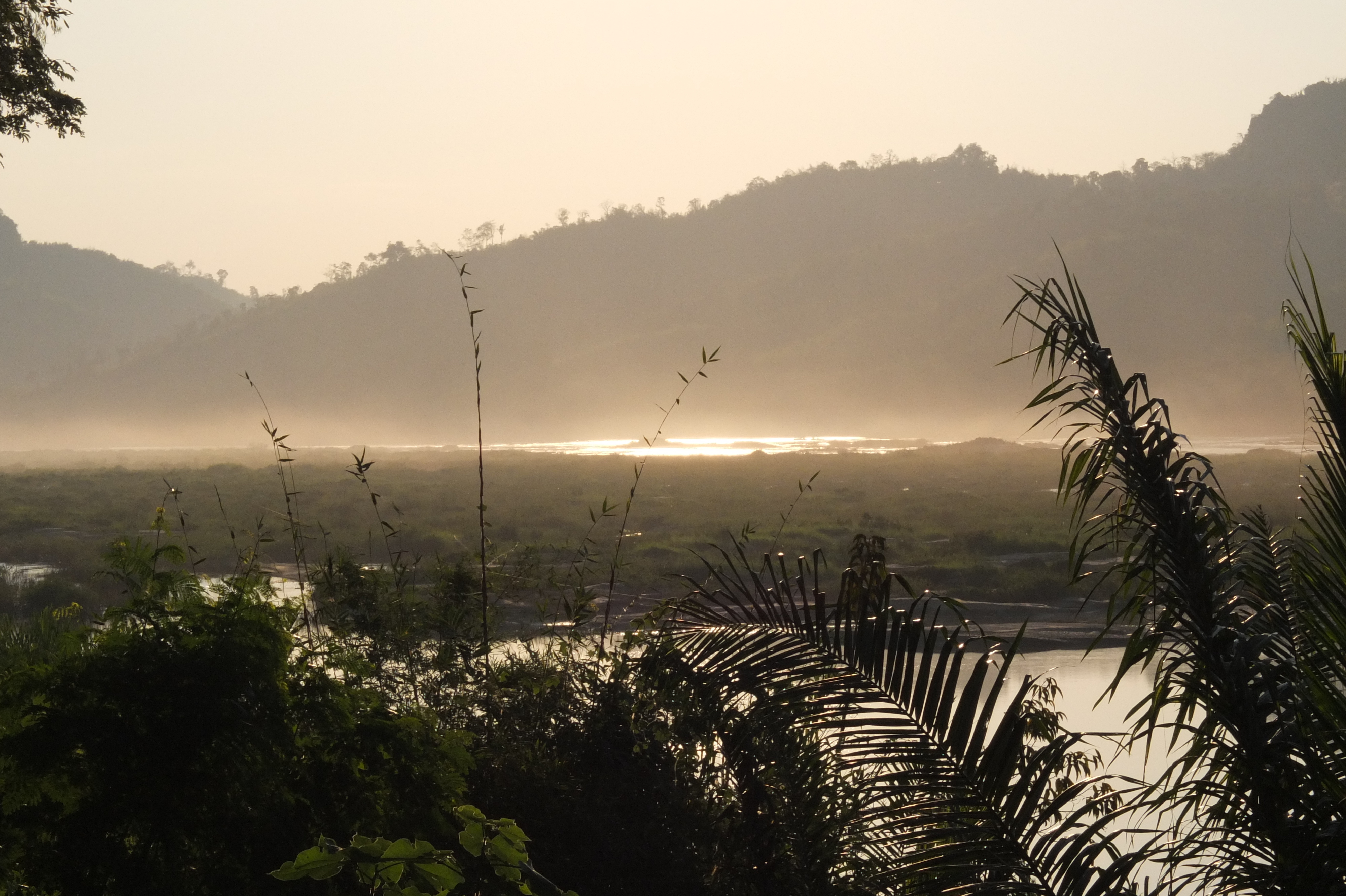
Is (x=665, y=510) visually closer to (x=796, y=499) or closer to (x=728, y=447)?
(x=796, y=499)

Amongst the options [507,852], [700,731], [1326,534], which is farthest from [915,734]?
[507,852]

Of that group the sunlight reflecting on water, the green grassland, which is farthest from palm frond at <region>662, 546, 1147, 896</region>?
the sunlight reflecting on water

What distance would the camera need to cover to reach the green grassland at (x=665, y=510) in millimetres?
23812

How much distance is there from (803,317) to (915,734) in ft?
447

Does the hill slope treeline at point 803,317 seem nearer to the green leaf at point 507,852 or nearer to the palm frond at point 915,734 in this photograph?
the palm frond at point 915,734

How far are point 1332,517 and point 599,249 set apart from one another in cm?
16965

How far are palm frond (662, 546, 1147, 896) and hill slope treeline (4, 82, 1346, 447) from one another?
9164cm

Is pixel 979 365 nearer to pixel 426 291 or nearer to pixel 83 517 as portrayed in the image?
pixel 426 291

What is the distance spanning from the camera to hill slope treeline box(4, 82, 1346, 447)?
113m

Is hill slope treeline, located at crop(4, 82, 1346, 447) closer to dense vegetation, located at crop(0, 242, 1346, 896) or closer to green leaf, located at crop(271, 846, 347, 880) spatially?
dense vegetation, located at crop(0, 242, 1346, 896)

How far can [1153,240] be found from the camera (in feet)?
407

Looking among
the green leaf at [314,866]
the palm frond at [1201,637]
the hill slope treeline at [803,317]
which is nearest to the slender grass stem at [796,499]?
the palm frond at [1201,637]

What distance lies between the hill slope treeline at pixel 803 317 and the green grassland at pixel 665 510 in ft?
153

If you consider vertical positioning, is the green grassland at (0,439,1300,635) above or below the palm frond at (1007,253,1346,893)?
below
